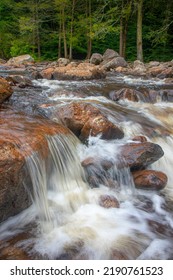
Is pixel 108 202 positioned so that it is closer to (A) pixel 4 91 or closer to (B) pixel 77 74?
(A) pixel 4 91

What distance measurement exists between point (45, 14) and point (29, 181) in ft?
77.0

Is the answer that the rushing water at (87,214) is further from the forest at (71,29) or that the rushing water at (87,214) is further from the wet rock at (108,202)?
the forest at (71,29)

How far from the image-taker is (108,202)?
4727 millimetres

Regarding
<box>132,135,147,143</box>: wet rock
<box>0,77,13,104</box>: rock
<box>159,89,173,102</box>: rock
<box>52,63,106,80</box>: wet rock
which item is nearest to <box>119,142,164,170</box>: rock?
<box>132,135,147,143</box>: wet rock

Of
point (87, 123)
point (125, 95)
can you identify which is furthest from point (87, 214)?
point (125, 95)

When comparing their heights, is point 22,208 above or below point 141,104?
below

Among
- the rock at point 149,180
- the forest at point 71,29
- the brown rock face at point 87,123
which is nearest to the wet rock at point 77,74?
the brown rock face at point 87,123

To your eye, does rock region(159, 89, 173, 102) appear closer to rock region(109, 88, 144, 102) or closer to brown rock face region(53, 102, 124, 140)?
rock region(109, 88, 144, 102)

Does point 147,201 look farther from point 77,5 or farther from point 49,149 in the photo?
point 77,5

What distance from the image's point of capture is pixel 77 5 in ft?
78.0

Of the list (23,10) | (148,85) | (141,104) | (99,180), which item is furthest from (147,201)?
(23,10)

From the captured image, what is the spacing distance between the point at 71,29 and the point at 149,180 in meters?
20.3
